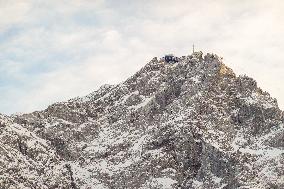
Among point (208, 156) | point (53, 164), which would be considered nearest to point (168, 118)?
point (208, 156)

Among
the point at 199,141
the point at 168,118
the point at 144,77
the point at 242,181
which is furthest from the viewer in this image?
the point at 144,77

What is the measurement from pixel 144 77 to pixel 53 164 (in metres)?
37.6

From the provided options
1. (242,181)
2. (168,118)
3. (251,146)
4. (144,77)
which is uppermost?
(144,77)

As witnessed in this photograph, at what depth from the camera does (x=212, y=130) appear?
152375 mm

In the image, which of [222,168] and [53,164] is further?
[53,164]

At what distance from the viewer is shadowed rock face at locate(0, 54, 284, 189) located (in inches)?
5650

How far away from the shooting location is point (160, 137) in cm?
15388

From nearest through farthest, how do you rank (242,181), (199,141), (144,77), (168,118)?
1. (242,181)
2. (199,141)
3. (168,118)
4. (144,77)

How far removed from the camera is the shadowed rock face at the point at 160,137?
471ft

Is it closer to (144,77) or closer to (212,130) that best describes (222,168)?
(212,130)

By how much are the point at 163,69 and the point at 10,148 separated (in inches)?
1957

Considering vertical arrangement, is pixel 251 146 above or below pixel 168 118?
below

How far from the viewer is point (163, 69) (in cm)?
18112

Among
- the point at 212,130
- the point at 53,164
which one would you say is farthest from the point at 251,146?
the point at 53,164
